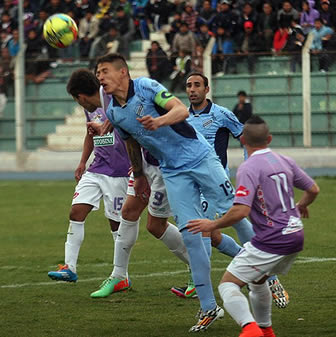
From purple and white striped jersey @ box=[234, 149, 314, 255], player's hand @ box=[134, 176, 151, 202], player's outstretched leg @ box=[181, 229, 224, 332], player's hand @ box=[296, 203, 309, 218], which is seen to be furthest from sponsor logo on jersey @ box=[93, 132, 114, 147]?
purple and white striped jersey @ box=[234, 149, 314, 255]

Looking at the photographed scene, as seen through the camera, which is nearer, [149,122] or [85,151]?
[149,122]

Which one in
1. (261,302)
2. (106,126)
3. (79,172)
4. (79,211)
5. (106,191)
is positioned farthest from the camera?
(79,172)

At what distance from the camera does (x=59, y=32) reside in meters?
11.2

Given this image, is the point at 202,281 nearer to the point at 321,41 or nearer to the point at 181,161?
the point at 181,161

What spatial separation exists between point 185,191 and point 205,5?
59.4ft

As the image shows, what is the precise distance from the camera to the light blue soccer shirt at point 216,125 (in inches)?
379

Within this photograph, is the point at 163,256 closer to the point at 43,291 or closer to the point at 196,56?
the point at 43,291

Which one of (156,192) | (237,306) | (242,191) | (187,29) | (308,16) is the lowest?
(237,306)

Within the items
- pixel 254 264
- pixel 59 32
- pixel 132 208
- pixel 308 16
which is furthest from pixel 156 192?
pixel 308 16

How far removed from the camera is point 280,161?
6477mm

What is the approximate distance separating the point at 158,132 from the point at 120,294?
7.44 feet

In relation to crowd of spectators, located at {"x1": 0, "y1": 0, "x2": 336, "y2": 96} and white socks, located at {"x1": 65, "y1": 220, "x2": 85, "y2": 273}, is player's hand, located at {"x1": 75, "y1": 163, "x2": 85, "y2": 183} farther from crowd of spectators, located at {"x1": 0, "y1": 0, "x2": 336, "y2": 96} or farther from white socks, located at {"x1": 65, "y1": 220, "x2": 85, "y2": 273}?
crowd of spectators, located at {"x1": 0, "y1": 0, "x2": 336, "y2": 96}

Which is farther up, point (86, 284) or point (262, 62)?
point (262, 62)

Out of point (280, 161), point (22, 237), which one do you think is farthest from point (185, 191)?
→ point (22, 237)
